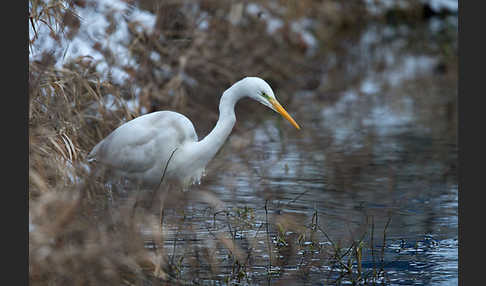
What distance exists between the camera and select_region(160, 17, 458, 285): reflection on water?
5.15 metres

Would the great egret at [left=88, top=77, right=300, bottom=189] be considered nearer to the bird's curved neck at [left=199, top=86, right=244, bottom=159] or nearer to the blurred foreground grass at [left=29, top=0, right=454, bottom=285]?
the bird's curved neck at [left=199, top=86, right=244, bottom=159]

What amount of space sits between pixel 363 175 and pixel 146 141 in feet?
8.27

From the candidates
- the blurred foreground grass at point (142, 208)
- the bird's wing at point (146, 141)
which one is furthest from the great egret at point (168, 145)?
the blurred foreground grass at point (142, 208)

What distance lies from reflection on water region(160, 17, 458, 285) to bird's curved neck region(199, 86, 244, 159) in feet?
0.81

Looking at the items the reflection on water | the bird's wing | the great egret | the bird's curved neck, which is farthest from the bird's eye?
the bird's wing

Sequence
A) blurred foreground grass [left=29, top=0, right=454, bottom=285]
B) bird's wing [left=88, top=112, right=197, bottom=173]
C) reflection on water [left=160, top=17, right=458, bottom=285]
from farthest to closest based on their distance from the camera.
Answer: bird's wing [left=88, top=112, right=197, bottom=173], reflection on water [left=160, top=17, right=458, bottom=285], blurred foreground grass [left=29, top=0, right=454, bottom=285]

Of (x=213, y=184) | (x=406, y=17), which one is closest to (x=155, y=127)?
(x=213, y=184)

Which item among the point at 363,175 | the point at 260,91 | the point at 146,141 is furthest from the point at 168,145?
the point at 363,175

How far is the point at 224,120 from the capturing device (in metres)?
5.34

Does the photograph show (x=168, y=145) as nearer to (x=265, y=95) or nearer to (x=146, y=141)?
(x=146, y=141)

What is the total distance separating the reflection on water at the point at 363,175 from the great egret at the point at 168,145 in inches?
10.8

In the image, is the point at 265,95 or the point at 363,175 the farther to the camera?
the point at 363,175

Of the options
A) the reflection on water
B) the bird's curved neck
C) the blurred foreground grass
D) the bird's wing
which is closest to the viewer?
the blurred foreground grass

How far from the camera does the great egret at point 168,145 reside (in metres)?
5.34
